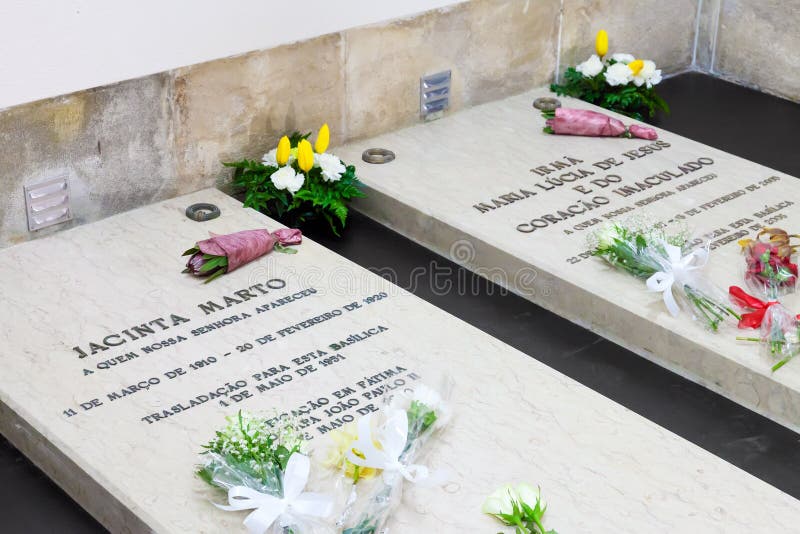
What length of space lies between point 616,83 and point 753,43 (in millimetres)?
905

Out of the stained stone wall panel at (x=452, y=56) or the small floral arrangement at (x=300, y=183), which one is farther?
the stained stone wall panel at (x=452, y=56)

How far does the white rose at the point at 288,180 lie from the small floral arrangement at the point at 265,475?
1341 mm

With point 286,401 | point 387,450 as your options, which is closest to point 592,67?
point 286,401

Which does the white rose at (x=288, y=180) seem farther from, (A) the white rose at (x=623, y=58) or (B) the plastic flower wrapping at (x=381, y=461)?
(A) the white rose at (x=623, y=58)

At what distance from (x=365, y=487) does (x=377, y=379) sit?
46 centimetres

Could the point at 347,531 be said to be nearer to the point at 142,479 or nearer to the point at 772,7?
the point at 142,479

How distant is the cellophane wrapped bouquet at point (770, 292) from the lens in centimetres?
348

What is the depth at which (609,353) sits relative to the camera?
3.69 m

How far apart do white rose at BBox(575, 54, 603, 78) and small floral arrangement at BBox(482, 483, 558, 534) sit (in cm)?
270

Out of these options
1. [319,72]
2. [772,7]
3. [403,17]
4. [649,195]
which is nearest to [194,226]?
[319,72]

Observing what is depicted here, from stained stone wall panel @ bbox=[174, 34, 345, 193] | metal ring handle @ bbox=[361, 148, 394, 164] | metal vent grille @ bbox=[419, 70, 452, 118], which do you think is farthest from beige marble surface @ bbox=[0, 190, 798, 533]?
metal vent grille @ bbox=[419, 70, 452, 118]

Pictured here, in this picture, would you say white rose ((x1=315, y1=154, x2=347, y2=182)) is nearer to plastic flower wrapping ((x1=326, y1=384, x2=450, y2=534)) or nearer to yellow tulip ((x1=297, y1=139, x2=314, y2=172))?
yellow tulip ((x1=297, y1=139, x2=314, y2=172))

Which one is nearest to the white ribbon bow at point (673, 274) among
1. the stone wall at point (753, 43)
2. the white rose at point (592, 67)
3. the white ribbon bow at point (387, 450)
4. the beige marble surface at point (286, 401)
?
the beige marble surface at point (286, 401)

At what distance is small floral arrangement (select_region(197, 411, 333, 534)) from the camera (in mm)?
2768
